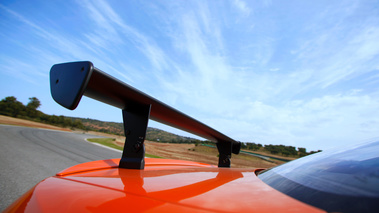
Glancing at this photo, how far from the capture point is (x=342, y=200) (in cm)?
61

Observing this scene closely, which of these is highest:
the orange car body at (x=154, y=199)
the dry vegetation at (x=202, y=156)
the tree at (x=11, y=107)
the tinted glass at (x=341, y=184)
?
the tree at (x=11, y=107)

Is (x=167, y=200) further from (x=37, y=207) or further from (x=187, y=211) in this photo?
(x=37, y=207)

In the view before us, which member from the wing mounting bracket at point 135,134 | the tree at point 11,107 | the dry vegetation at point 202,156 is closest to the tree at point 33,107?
the tree at point 11,107

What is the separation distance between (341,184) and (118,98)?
1172 millimetres

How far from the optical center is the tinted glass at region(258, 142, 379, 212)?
1.93 ft

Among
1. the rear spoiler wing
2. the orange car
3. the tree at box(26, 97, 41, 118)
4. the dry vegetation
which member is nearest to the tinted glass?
the orange car

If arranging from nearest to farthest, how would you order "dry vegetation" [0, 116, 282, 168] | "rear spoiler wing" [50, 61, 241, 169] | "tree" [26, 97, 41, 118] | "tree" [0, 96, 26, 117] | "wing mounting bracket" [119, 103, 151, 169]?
"rear spoiler wing" [50, 61, 241, 169]
"wing mounting bracket" [119, 103, 151, 169]
"dry vegetation" [0, 116, 282, 168]
"tree" [0, 96, 26, 117]
"tree" [26, 97, 41, 118]

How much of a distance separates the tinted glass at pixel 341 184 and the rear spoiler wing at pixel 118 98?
81cm

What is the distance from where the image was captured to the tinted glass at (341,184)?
0.59m

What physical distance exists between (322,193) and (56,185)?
1094 mm

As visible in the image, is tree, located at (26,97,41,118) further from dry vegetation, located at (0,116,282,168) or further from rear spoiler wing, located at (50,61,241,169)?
rear spoiler wing, located at (50,61,241,169)

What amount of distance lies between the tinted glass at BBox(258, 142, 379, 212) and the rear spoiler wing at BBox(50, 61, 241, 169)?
0.81 m

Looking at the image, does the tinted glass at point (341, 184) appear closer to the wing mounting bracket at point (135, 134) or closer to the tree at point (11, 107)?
the wing mounting bracket at point (135, 134)

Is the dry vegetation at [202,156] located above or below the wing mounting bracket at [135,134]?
below
